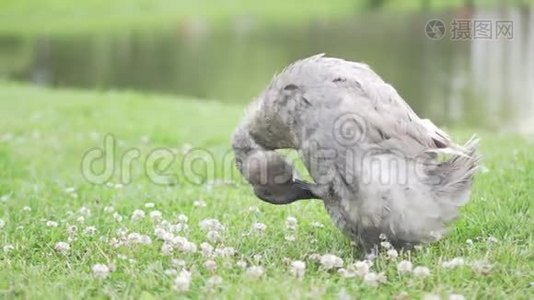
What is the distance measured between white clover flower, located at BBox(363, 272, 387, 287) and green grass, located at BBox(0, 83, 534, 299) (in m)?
0.03

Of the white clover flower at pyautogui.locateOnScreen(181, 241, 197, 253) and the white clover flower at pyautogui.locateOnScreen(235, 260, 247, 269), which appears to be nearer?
the white clover flower at pyautogui.locateOnScreen(235, 260, 247, 269)

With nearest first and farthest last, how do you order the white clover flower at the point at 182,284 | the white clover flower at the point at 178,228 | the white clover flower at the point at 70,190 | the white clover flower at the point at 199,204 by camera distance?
the white clover flower at the point at 182,284
the white clover flower at the point at 178,228
the white clover flower at the point at 199,204
the white clover flower at the point at 70,190

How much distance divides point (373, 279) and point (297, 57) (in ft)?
79.1

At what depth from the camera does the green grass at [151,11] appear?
4212cm

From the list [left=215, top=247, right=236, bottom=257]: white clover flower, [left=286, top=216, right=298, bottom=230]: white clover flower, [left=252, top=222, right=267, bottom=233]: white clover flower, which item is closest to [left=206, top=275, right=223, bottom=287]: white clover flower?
[left=215, top=247, right=236, bottom=257]: white clover flower

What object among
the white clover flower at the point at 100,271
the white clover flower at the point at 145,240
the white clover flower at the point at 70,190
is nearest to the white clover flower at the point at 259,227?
the white clover flower at the point at 145,240

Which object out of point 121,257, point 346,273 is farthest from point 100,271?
point 346,273

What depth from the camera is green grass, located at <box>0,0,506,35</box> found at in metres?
42.1

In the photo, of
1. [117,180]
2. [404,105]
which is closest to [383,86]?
[404,105]

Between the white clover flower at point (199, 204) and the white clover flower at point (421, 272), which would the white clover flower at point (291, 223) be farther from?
the white clover flower at point (421, 272)

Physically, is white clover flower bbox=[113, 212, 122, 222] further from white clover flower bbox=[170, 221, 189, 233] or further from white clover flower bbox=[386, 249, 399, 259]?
white clover flower bbox=[386, 249, 399, 259]

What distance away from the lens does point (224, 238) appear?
16.8 ft

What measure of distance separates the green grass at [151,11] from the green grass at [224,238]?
109ft

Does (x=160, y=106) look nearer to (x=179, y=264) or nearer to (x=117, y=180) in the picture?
(x=117, y=180)
